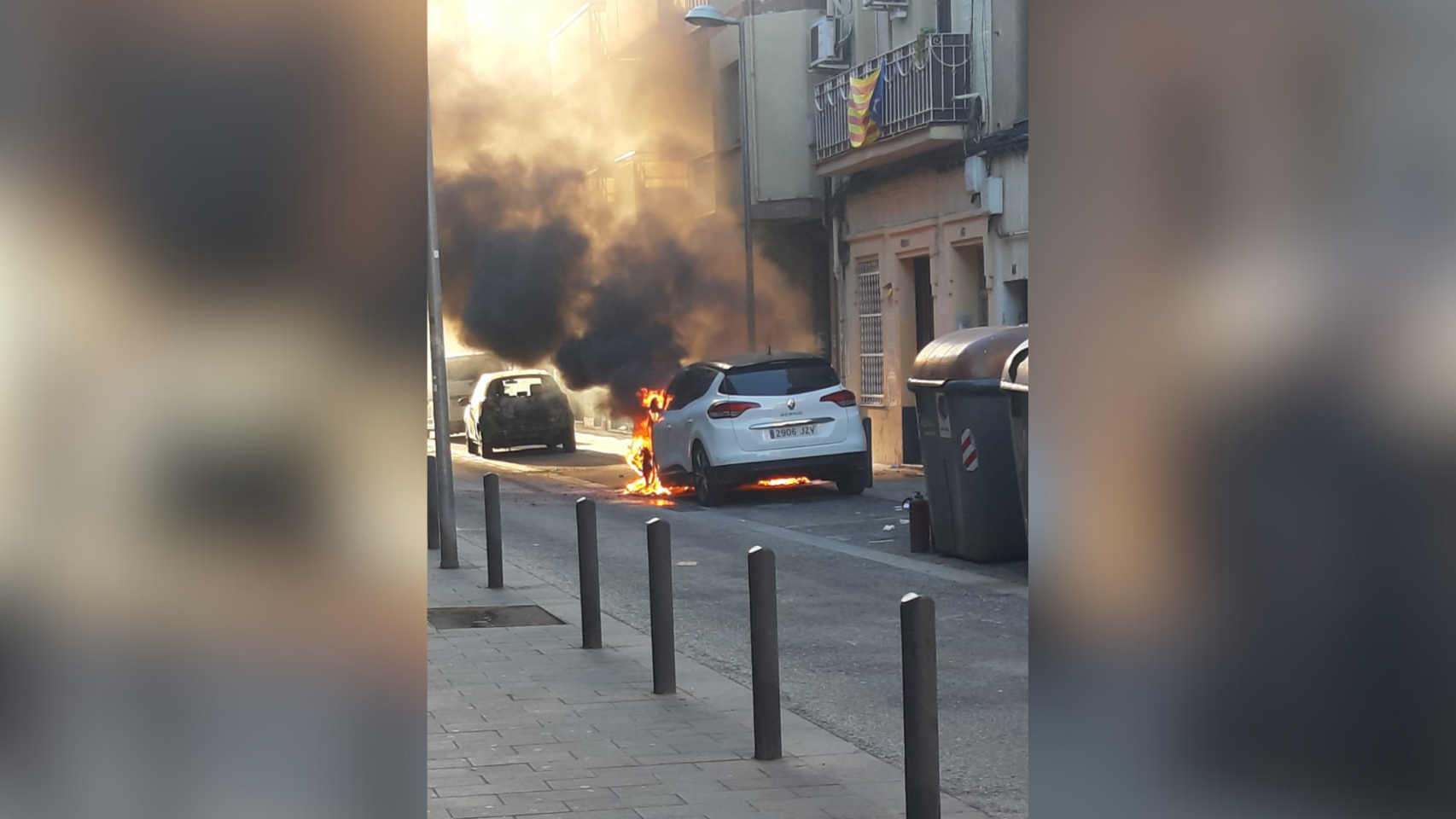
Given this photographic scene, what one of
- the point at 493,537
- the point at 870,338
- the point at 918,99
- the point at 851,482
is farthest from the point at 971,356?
the point at 870,338

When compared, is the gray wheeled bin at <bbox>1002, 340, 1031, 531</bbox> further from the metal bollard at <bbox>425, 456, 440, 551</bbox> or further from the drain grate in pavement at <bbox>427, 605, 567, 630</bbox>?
the metal bollard at <bbox>425, 456, 440, 551</bbox>

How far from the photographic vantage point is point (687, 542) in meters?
A: 14.9

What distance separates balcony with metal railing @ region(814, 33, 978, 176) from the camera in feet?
71.8

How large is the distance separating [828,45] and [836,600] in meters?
17.0

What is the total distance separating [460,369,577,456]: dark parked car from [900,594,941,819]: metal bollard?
24.4m

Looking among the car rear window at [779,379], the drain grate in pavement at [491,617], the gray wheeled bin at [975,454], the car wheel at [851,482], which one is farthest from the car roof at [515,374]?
the drain grate in pavement at [491,617]

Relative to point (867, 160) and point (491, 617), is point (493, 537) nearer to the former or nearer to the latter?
point (491, 617)

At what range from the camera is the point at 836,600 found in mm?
11055

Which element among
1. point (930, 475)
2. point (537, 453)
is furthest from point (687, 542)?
point (537, 453)

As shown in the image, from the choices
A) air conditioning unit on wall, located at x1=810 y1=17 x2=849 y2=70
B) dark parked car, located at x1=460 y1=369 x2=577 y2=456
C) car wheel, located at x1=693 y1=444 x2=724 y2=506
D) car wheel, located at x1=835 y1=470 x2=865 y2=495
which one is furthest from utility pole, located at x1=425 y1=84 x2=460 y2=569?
dark parked car, located at x1=460 y1=369 x2=577 y2=456

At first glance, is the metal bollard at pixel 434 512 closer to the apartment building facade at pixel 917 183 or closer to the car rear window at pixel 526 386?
the apartment building facade at pixel 917 183
